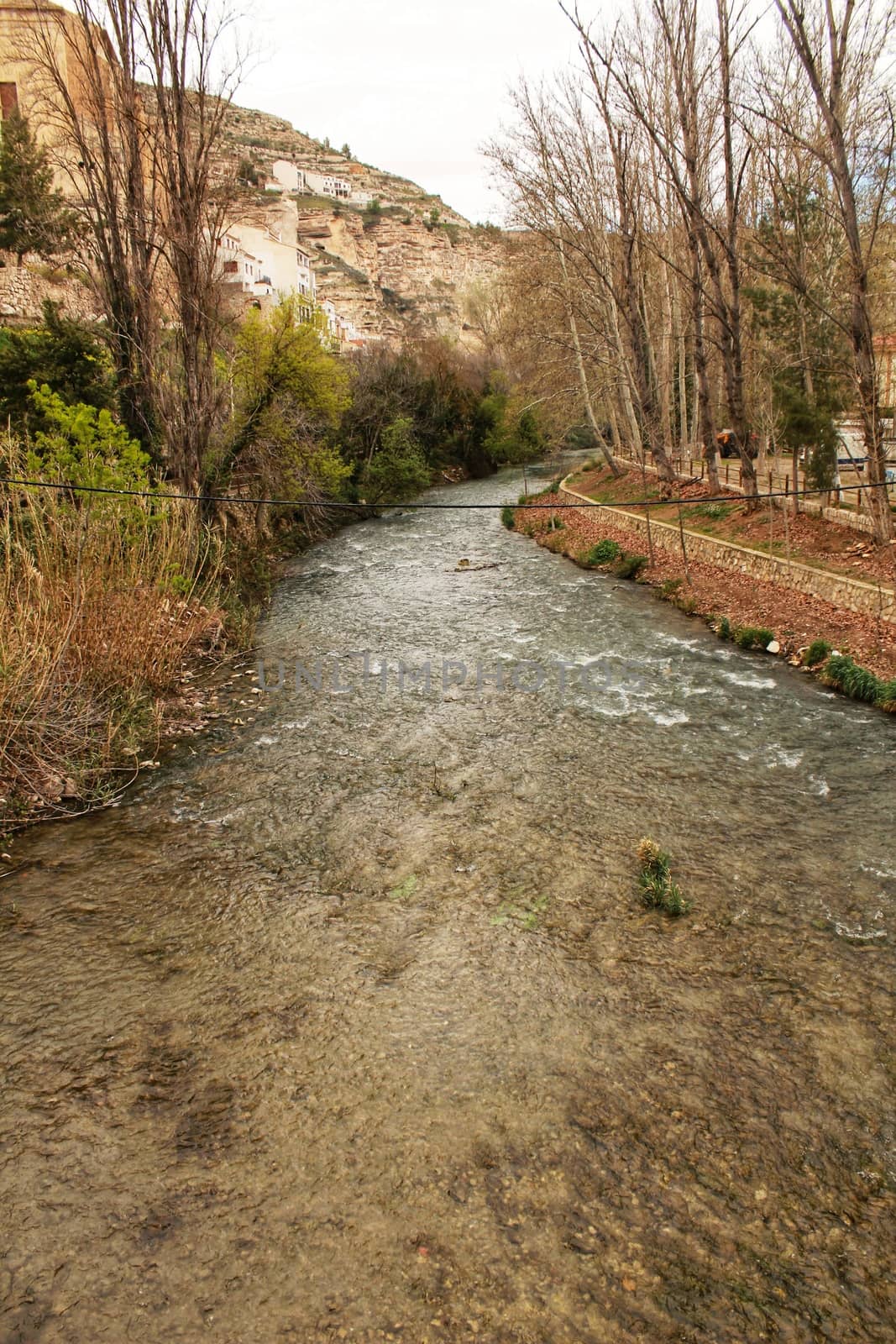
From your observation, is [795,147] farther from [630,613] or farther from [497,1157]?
[497,1157]

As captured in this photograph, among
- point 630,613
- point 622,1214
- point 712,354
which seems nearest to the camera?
point 622,1214

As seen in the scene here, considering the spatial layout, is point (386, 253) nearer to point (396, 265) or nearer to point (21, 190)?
point (396, 265)

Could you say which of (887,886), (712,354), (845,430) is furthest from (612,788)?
(712,354)

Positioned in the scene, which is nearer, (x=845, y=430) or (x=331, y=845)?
(x=331, y=845)

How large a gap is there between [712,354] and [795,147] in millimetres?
10340

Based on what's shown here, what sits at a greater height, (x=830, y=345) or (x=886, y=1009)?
(x=830, y=345)

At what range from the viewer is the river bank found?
11.4m

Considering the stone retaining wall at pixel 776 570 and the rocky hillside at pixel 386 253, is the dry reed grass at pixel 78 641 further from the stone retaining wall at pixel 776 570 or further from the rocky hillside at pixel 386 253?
the rocky hillside at pixel 386 253

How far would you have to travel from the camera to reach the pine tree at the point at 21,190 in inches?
1061

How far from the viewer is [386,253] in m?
95.5

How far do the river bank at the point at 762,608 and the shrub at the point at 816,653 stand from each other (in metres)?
0.11

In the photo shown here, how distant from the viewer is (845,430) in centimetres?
2397

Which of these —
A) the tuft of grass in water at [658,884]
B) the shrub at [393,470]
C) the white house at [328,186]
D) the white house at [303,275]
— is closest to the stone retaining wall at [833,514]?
the tuft of grass in water at [658,884]

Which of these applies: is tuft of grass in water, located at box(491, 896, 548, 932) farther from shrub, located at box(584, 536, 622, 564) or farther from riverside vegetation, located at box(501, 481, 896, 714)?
shrub, located at box(584, 536, 622, 564)
